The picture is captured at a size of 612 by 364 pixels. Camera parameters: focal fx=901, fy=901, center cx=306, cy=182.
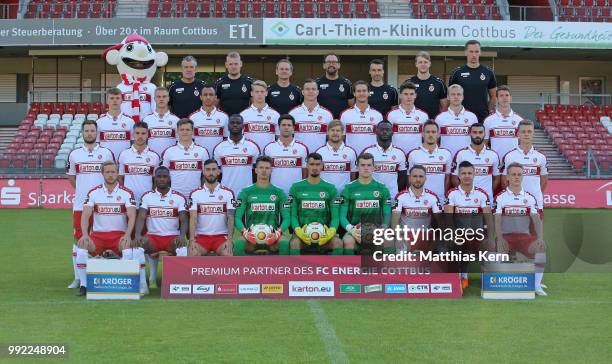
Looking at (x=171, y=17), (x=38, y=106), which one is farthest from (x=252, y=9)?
(x=38, y=106)

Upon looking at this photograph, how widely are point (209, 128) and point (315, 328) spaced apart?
155 inches

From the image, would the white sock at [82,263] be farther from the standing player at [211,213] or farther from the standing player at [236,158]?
the standing player at [236,158]

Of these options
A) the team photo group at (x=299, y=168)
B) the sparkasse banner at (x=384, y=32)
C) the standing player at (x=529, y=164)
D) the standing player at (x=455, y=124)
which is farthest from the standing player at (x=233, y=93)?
the sparkasse banner at (x=384, y=32)

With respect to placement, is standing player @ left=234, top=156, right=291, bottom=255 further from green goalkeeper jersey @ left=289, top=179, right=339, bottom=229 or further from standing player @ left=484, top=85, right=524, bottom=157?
standing player @ left=484, top=85, right=524, bottom=157

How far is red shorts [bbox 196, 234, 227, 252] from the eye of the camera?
9.61 meters

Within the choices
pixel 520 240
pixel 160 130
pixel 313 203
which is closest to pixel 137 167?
pixel 160 130

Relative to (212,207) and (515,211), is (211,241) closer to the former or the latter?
(212,207)

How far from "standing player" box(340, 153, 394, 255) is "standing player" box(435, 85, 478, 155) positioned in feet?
4.27

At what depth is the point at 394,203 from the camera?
970 centimetres

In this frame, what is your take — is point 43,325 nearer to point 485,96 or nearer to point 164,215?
point 164,215

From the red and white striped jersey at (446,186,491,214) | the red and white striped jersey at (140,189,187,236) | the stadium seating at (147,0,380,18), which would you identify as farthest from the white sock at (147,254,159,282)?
the stadium seating at (147,0,380,18)

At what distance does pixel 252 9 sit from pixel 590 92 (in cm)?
1406

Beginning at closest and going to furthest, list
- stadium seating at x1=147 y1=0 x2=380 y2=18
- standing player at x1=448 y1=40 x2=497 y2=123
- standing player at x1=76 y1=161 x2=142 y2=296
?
standing player at x1=76 y1=161 x2=142 y2=296
standing player at x1=448 y1=40 x2=497 y2=123
stadium seating at x1=147 y1=0 x2=380 y2=18

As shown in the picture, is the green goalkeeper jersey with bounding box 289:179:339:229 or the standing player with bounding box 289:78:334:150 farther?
the standing player with bounding box 289:78:334:150
